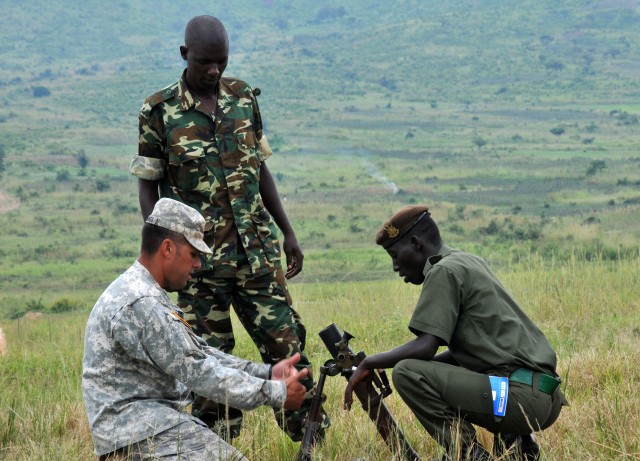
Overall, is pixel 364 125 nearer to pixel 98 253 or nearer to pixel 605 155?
pixel 605 155

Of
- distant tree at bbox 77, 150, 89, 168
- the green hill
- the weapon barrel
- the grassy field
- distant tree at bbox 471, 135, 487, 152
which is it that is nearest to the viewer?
the weapon barrel

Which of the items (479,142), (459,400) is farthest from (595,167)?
(459,400)

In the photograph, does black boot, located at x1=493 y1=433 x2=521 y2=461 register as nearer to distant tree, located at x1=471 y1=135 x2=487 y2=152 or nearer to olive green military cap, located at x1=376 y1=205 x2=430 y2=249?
Result: olive green military cap, located at x1=376 y1=205 x2=430 y2=249

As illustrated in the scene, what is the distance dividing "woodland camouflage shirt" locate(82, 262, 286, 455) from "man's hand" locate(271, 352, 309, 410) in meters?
0.07

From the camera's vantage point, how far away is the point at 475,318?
15.6ft

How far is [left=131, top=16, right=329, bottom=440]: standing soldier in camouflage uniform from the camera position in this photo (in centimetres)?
530

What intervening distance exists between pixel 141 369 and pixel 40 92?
3604 inches

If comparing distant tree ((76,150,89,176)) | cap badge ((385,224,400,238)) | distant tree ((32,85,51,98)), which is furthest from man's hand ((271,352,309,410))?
distant tree ((32,85,51,98))

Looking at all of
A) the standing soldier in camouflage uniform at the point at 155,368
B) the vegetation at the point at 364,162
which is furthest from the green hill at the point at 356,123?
the standing soldier in camouflage uniform at the point at 155,368

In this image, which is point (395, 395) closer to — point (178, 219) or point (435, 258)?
point (435, 258)

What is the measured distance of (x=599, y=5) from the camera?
380ft

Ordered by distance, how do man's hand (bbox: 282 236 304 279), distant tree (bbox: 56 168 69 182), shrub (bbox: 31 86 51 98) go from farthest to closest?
shrub (bbox: 31 86 51 98)
distant tree (bbox: 56 168 69 182)
man's hand (bbox: 282 236 304 279)

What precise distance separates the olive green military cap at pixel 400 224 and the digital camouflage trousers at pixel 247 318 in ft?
2.35

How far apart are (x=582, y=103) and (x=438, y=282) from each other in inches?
3209
